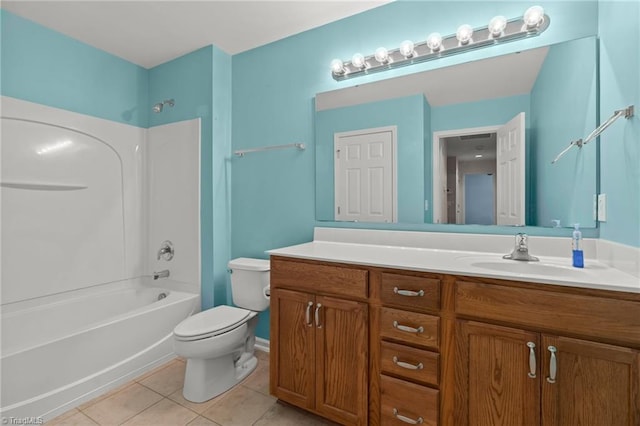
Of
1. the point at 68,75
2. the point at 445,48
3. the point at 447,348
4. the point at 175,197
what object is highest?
the point at 68,75

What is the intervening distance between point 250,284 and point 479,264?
1.48 metres

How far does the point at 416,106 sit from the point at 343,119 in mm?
482

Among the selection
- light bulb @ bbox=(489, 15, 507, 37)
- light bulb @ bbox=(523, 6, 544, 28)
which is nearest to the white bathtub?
light bulb @ bbox=(489, 15, 507, 37)

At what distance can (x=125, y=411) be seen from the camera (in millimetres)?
1647

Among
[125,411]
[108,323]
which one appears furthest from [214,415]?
[108,323]

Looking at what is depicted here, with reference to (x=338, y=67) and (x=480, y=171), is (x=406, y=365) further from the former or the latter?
(x=338, y=67)

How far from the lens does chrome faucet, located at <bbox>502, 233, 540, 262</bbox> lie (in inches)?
54.4

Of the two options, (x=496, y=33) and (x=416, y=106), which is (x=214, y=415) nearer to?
(x=416, y=106)

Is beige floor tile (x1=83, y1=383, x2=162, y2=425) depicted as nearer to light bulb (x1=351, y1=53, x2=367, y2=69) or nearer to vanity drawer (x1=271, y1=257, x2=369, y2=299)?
vanity drawer (x1=271, y1=257, x2=369, y2=299)

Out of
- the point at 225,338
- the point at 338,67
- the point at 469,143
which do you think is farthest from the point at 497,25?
the point at 225,338

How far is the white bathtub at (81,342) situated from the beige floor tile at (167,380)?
95mm

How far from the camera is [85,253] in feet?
7.71

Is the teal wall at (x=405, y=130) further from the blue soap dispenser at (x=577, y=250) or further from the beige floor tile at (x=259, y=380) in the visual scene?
the beige floor tile at (x=259, y=380)

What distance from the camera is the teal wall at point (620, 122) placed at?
1.04m
